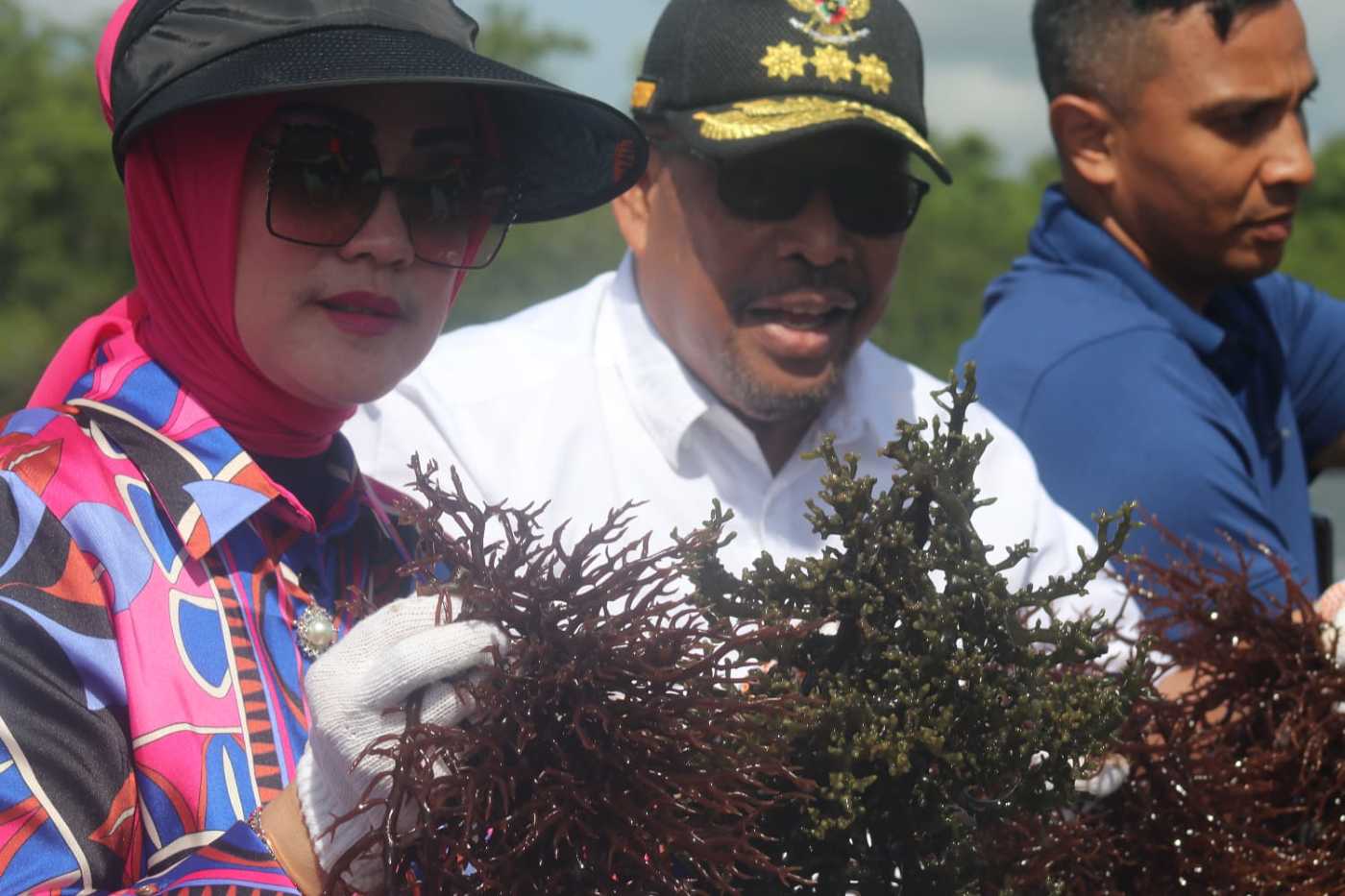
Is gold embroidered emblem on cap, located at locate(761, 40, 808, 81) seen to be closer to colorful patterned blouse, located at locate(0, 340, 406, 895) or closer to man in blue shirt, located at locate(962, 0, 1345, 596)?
man in blue shirt, located at locate(962, 0, 1345, 596)

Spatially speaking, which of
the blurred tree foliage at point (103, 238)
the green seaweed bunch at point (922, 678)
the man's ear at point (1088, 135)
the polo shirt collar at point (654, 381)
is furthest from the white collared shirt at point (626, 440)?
the blurred tree foliage at point (103, 238)

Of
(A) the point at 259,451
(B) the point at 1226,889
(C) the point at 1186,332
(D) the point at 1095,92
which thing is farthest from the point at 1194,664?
(D) the point at 1095,92

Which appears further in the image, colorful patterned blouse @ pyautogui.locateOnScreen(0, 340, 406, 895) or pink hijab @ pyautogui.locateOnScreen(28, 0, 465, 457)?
pink hijab @ pyautogui.locateOnScreen(28, 0, 465, 457)

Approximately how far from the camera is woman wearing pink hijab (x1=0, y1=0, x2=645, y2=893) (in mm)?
1637

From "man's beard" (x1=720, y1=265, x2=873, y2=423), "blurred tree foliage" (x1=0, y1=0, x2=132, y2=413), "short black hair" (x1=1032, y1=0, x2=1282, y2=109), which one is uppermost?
"blurred tree foliage" (x1=0, y1=0, x2=132, y2=413)

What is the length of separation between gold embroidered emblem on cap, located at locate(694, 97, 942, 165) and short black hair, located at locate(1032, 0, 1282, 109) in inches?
41.6

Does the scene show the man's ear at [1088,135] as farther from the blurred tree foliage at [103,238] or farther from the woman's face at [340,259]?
the blurred tree foliage at [103,238]

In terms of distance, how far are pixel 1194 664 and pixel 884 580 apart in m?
0.60

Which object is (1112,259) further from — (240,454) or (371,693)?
(371,693)

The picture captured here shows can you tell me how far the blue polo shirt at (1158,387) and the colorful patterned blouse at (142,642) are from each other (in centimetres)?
204

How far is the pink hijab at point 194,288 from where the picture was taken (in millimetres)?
1927

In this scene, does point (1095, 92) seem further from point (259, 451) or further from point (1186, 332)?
point (259, 451)

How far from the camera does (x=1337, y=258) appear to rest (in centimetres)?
3744

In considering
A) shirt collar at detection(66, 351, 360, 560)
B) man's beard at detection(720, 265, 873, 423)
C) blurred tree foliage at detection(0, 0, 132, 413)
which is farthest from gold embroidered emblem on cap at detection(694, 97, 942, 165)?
blurred tree foliage at detection(0, 0, 132, 413)
